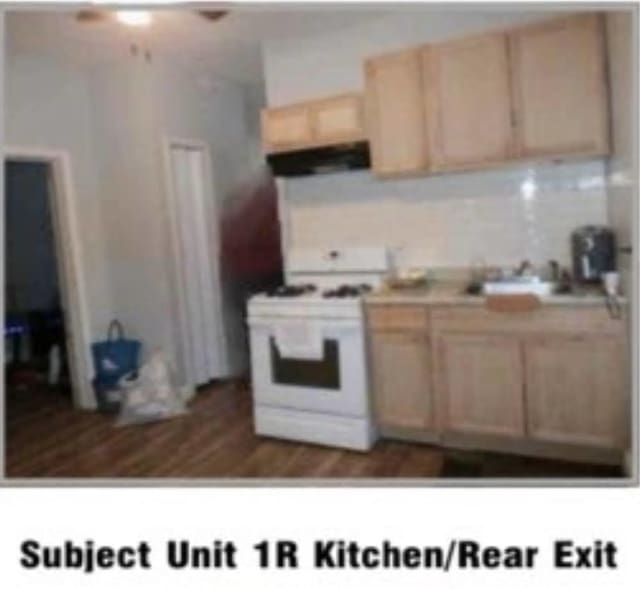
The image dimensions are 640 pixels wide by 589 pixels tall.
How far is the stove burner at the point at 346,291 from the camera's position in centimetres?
269

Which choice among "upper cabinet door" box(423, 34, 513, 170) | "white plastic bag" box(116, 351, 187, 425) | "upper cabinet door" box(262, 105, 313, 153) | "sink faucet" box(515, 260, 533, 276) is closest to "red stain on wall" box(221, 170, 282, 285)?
"upper cabinet door" box(262, 105, 313, 153)

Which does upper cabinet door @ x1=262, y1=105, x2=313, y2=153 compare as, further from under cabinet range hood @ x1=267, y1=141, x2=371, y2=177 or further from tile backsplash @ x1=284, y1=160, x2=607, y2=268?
tile backsplash @ x1=284, y1=160, x2=607, y2=268

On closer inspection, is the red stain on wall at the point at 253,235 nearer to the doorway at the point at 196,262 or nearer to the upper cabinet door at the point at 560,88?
the doorway at the point at 196,262

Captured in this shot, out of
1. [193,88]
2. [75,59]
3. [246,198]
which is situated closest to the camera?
[75,59]

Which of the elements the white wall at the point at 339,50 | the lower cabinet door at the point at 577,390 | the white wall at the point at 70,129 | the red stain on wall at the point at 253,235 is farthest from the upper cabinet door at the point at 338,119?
the white wall at the point at 70,129

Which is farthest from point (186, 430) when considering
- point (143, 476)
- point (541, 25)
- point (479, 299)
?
point (541, 25)

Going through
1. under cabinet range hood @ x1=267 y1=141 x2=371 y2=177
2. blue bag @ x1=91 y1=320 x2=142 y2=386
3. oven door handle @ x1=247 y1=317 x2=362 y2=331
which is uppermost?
under cabinet range hood @ x1=267 y1=141 x2=371 y2=177

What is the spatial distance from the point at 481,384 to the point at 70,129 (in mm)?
2597

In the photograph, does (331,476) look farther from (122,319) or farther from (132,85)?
(132,85)

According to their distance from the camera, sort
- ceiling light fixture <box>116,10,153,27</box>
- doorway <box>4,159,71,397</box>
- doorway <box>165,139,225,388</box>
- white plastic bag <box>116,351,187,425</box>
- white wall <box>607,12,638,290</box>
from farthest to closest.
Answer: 1. doorway <box>165,139,225,388</box>
2. doorway <box>4,159,71,397</box>
3. white plastic bag <box>116,351,187,425</box>
4. white wall <box>607,12,638,290</box>
5. ceiling light fixture <box>116,10,153,27</box>

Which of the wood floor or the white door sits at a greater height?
the white door

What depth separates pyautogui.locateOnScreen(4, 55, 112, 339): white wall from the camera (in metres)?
3.03

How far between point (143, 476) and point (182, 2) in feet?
5.64

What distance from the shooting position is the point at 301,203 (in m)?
3.23
